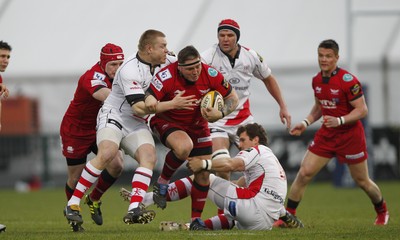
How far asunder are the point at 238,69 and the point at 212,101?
1.83 m

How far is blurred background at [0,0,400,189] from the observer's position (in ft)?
73.8

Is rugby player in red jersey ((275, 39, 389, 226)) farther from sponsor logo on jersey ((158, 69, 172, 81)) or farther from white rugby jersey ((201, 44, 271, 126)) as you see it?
sponsor logo on jersey ((158, 69, 172, 81))

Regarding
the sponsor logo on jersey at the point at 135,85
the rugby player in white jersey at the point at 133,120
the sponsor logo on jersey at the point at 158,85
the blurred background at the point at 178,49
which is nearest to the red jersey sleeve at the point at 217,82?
the rugby player in white jersey at the point at 133,120

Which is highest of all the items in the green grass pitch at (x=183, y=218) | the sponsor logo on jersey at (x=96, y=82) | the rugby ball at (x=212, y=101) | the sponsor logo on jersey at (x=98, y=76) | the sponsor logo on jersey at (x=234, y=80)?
the sponsor logo on jersey at (x=98, y=76)

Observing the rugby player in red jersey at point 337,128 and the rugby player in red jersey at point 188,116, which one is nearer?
the rugby player in red jersey at point 188,116

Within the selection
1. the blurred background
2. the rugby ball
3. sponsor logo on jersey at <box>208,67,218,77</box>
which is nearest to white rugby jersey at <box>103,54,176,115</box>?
sponsor logo on jersey at <box>208,67,218,77</box>

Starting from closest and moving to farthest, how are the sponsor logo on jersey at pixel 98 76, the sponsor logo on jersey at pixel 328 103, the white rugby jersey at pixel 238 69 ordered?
1. the sponsor logo on jersey at pixel 98 76
2. the white rugby jersey at pixel 238 69
3. the sponsor logo on jersey at pixel 328 103

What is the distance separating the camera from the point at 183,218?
500 inches

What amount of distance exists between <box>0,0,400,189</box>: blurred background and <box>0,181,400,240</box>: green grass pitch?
1621 mm

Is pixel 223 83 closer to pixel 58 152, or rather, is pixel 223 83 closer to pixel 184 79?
pixel 184 79

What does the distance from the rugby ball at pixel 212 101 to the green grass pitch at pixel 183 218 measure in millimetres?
1361

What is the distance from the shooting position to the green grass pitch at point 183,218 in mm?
9455

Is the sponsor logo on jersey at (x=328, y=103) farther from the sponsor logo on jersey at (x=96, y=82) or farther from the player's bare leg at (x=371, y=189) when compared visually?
the sponsor logo on jersey at (x=96, y=82)

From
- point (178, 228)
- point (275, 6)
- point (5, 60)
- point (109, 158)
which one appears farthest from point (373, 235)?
point (275, 6)
